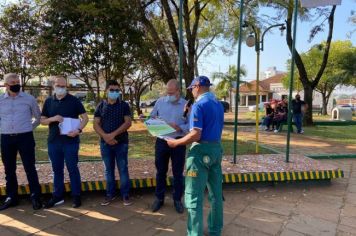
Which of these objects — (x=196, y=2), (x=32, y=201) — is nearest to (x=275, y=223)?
(x=32, y=201)

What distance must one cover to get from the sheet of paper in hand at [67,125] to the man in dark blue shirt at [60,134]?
38 mm

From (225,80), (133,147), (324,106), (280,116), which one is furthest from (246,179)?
(225,80)

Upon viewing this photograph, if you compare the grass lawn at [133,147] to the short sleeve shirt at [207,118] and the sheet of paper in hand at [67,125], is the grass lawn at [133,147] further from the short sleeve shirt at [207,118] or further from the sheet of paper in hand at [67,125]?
the short sleeve shirt at [207,118]

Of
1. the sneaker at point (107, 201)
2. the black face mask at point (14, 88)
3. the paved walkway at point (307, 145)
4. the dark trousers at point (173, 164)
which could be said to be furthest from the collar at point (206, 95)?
the paved walkway at point (307, 145)

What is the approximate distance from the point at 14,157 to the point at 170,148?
2.16m

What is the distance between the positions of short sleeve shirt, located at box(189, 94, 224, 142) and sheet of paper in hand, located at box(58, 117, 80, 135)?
188cm

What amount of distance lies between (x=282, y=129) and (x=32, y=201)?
1208 cm

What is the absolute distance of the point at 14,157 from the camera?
499 centimetres

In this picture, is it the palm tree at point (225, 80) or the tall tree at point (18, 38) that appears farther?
the palm tree at point (225, 80)

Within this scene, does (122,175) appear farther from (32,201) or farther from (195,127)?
(195,127)

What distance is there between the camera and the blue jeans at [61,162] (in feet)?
16.2

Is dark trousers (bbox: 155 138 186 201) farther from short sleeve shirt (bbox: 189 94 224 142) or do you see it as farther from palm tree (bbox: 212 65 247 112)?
palm tree (bbox: 212 65 247 112)

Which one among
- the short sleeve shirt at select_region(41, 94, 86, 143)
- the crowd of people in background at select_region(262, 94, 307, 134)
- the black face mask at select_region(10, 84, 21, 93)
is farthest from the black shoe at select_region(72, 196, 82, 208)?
the crowd of people in background at select_region(262, 94, 307, 134)

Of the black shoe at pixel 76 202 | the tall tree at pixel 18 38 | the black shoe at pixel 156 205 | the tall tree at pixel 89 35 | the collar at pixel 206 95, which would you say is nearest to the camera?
the collar at pixel 206 95
